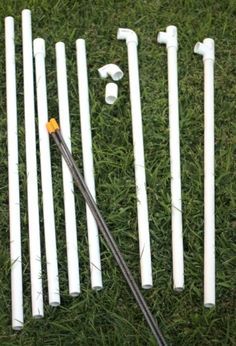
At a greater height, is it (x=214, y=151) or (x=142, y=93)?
(x=142, y=93)

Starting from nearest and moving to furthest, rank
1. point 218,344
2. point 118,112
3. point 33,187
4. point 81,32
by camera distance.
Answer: point 218,344 → point 33,187 → point 118,112 → point 81,32

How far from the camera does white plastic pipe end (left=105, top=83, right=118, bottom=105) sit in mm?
3598

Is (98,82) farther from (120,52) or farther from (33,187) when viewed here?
(33,187)

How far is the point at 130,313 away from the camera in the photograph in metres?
3.14

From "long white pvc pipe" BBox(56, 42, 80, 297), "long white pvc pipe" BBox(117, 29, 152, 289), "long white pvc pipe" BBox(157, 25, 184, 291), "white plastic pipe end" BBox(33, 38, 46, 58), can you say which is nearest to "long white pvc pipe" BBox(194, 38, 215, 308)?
"long white pvc pipe" BBox(157, 25, 184, 291)

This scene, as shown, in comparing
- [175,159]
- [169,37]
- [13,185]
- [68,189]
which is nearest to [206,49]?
[169,37]

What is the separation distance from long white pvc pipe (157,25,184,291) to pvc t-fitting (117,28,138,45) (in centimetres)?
16

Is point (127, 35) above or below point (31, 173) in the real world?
above

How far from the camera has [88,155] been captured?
3.41m

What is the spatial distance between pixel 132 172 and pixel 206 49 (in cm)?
87

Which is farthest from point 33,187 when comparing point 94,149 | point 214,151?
point 214,151

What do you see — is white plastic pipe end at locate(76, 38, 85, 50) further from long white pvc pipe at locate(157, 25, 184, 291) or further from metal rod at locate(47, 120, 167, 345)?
metal rod at locate(47, 120, 167, 345)

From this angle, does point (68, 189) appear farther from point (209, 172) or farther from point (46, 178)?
point (209, 172)

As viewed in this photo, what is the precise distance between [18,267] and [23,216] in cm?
30
